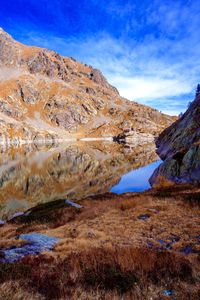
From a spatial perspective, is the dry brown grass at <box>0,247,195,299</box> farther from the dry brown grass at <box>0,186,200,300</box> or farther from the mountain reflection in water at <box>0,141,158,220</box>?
the mountain reflection in water at <box>0,141,158,220</box>

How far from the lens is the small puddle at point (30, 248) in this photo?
402 inches

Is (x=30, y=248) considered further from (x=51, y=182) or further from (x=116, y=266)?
(x=51, y=182)

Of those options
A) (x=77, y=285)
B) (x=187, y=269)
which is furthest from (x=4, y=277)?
(x=187, y=269)

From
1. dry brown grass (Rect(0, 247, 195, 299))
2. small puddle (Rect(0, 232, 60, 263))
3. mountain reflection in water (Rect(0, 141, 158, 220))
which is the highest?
dry brown grass (Rect(0, 247, 195, 299))

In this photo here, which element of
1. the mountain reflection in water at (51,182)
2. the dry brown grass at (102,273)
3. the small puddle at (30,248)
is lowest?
the mountain reflection in water at (51,182)

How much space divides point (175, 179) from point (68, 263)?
2873 cm

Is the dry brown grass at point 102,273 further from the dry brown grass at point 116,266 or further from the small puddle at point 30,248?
the small puddle at point 30,248

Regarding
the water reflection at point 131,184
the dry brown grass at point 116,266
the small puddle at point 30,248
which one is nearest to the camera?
the dry brown grass at point 116,266

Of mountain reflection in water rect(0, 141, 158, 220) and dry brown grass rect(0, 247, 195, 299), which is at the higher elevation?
dry brown grass rect(0, 247, 195, 299)

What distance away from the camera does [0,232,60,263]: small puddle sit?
33.5ft

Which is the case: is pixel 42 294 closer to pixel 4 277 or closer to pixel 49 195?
pixel 4 277

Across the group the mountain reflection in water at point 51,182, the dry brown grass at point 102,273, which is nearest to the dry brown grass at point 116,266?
the dry brown grass at point 102,273

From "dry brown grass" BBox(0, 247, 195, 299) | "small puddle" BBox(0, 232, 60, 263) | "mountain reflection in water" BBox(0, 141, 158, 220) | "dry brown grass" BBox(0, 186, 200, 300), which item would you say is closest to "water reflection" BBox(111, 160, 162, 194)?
"mountain reflection in water" BBox(0, 141, 158, 220)

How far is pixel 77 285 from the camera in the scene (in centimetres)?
730
